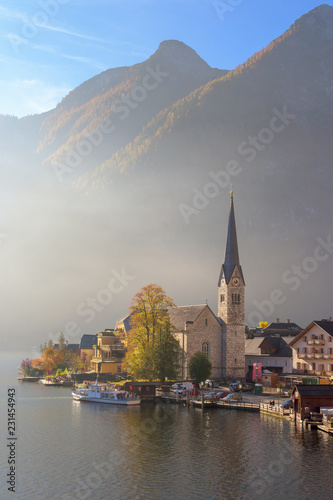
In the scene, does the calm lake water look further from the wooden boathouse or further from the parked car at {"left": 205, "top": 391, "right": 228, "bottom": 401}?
the parked car at {"left": 205, "top": 391, "right": 228, "bottom": 401}

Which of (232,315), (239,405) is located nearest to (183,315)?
(232,315)

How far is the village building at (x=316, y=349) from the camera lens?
339 feet

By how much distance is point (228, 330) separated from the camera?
119 metres

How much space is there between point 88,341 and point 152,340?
6827 cm

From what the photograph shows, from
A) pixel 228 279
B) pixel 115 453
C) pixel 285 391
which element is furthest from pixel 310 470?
pixel 228 279

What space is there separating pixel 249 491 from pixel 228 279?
7944 centimetres

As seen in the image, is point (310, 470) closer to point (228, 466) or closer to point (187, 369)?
point (228, 466)

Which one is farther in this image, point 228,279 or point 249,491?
point 228,279

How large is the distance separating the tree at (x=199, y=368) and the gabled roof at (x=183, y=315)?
35.7 ft

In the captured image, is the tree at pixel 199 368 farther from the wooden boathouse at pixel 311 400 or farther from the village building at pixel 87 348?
the village building at pixel 87 348

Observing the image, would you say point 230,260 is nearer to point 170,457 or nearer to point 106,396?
point 106,396

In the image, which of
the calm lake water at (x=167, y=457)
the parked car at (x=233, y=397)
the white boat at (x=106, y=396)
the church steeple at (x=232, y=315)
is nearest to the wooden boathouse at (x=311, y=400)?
the calm lake water at (x=167, y=457)

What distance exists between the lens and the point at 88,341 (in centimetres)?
16650

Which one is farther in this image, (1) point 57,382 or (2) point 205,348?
(1) point 57,382
